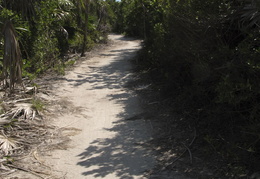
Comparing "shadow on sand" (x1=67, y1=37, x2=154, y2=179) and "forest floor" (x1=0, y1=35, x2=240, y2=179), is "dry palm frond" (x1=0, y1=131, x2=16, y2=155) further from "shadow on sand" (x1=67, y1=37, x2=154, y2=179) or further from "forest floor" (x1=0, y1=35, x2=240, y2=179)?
"shadow on sand" (x1=67, y1=37, x2=154, y2=179)

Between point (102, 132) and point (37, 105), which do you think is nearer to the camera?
point (102, 132)

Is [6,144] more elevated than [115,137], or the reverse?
[6,144]

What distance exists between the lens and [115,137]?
6.44m

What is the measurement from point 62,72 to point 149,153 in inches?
280

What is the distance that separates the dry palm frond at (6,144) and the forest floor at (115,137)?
43 cm

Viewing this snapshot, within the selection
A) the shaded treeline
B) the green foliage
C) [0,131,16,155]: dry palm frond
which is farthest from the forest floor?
the shaded treeline

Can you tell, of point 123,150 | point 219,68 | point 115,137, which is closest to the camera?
point 219,68

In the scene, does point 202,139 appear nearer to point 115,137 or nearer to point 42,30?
point 115,137

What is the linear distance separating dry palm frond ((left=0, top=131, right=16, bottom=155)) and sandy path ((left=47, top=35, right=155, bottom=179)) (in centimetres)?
72

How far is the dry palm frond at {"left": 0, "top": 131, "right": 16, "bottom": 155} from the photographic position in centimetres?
544

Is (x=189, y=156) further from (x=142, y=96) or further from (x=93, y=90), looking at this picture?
(x=93, y=90)

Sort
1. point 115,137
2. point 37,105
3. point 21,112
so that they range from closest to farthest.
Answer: point 115,137, point 21,112, point 37,105

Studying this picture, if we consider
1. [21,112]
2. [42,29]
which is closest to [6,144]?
[21,112]

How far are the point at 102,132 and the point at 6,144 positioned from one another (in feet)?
6.28
